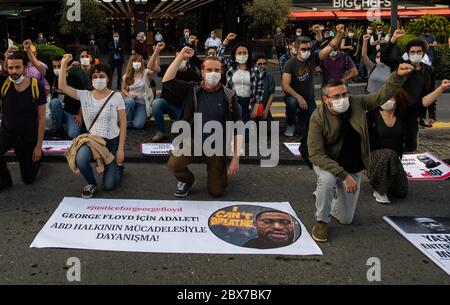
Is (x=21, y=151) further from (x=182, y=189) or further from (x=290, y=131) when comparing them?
(x=290, y=131)

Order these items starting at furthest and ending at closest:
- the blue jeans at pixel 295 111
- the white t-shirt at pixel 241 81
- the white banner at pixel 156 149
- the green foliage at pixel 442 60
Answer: the green foliage at pixel 442 60 < the blue jeans at pixel 295 111 < the white t-shirt at pixel 241 81 < the white banner at pixel 156 149

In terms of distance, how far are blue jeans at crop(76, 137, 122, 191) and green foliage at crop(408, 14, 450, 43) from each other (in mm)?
12434

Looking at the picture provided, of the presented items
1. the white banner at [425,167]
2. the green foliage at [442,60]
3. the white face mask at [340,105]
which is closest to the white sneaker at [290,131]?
the white banner at [425,167]

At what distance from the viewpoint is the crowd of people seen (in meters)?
4.37

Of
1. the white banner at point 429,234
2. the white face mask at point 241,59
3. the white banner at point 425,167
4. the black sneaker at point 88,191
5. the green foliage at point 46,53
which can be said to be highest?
the green foliage at point 46,53

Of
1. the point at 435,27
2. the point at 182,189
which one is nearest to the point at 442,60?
the point at 435,27

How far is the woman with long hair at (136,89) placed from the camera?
7.79m

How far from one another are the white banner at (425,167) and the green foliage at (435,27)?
382 inches

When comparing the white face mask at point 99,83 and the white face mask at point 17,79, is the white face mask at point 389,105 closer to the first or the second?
the white face mask at point 99,83

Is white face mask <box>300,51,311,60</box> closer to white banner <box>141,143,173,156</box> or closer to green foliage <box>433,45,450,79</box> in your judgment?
white banner <box>141,143,173,156</box>

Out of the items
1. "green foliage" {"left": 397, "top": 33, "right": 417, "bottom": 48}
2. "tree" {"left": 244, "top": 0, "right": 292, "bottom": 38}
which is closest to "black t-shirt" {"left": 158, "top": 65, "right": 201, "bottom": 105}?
"green foliage" {"left": 397, "top": 33, "right": 417, "bottom": 48}
